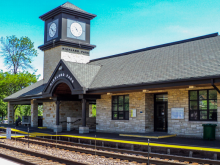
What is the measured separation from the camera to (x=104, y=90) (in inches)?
663

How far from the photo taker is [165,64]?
16391 mm

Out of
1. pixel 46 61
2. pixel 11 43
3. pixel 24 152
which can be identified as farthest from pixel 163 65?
pixel 11 43

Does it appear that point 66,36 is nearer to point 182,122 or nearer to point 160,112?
point 160,112

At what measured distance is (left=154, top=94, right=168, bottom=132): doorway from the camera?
54.4ft

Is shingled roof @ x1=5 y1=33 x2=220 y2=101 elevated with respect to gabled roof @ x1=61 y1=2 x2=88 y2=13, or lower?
lower

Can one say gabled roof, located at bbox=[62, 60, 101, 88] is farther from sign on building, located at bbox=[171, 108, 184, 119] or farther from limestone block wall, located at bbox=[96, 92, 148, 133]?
sign on building, located at bbox=[171, 108, 184, 119]

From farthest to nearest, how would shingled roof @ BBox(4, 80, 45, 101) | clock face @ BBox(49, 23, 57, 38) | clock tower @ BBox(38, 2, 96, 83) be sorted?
clock face @ BBox(49, 23, 57, 38) → clock tower @ BBox(38, 2, 96, 83) → shingled roof @ BBox(4, 80, 45, 101)

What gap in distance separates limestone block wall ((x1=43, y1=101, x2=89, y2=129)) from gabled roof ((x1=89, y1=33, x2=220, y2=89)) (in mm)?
4709

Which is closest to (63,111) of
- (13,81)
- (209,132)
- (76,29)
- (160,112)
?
(76,29)

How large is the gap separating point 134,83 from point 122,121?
3.67 m

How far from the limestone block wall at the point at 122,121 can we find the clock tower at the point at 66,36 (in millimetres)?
7398

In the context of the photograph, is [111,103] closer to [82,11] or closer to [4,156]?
[4,156]

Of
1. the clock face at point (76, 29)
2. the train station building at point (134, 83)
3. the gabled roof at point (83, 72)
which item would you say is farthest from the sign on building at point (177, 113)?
the clock face at point (76, 29)

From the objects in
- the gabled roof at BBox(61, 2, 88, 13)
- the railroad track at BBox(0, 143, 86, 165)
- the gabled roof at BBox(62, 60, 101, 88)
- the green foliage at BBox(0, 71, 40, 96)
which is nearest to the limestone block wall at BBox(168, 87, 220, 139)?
the gabled roof at BBox(62, 60, 101, 88)
